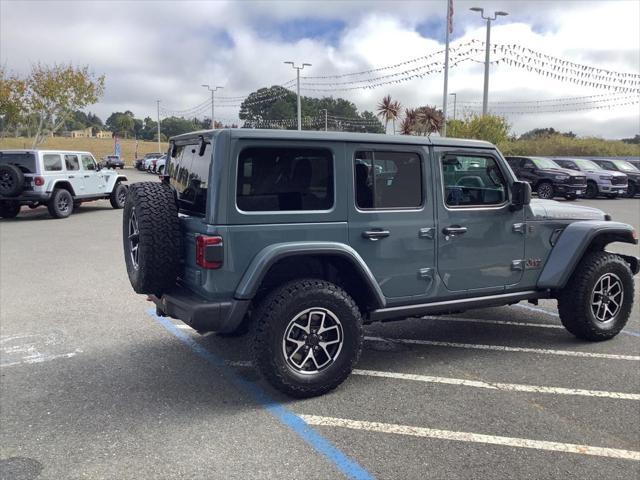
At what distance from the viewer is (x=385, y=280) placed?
13.8 feet

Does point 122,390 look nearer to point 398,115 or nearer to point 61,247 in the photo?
point 61,247

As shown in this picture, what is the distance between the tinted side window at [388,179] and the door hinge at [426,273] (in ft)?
1.65

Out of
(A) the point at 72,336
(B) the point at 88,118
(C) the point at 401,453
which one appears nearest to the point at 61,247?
(A) the point at 72,336

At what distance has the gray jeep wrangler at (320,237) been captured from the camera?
3742 millimetres

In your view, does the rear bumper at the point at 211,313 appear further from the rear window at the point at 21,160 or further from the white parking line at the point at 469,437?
the rear window at the point at 21,160

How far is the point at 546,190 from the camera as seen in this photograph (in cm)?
2209

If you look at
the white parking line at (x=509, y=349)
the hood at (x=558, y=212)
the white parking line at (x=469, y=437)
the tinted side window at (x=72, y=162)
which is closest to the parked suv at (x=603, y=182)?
the tinted side window at (x=72, y=162)

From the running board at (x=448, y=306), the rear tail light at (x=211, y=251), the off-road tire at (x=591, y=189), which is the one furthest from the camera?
the off-road tire at (x=591, y=189)

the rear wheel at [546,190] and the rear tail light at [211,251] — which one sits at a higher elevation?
the rear tail light at [211,251]

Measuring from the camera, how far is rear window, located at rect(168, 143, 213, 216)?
12.8 feet

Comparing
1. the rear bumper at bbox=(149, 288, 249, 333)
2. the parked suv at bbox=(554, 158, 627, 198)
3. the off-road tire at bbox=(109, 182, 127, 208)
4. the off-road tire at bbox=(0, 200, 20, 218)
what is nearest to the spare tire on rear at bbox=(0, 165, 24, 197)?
the off-road tire at bbox=(0, 200, 20, 218)

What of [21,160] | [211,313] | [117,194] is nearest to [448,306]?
[211,313]

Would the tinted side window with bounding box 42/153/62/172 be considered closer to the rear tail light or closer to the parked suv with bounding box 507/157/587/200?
the rear tail light

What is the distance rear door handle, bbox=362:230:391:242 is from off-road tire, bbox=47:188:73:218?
1333 cm
